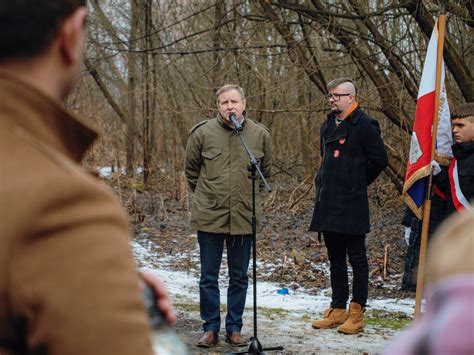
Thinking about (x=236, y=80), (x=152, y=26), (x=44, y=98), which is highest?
(x=152, y=26)

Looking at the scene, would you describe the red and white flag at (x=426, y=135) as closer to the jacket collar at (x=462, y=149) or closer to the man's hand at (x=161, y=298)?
the jacket collar at (x=462, y=149)

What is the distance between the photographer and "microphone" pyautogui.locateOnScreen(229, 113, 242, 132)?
243 inches

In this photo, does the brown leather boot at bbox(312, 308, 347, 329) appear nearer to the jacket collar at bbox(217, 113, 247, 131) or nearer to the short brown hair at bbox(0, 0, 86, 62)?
the jacket collar at bbox(217, 113, 247, 131)

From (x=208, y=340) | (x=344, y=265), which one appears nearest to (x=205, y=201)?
(x=208, y=340)

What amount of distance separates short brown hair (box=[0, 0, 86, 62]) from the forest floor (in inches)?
197

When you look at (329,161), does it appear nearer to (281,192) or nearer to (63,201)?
(63,201)

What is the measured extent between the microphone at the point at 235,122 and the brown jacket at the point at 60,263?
4.73m

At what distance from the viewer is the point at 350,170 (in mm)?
6633

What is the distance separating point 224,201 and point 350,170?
121cm

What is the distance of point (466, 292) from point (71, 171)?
784mm

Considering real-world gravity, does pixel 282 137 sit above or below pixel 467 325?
above

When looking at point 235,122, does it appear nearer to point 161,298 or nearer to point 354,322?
point 354,322

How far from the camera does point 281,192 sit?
52.3 ft

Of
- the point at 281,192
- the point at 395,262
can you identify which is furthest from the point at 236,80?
the point at 395,262
